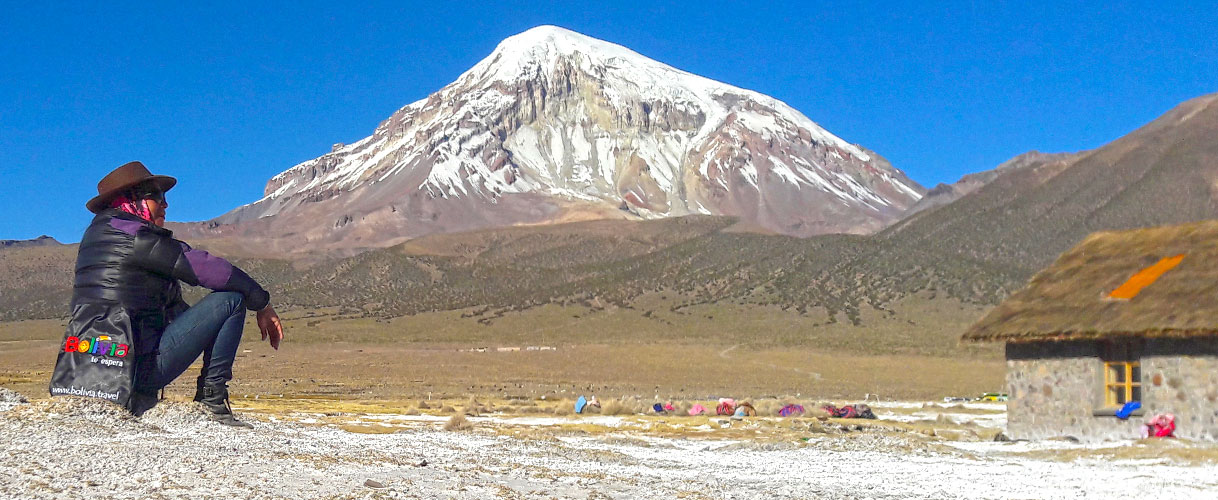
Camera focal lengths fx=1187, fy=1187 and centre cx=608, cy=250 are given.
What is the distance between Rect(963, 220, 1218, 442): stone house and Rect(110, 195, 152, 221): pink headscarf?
49.9 feet

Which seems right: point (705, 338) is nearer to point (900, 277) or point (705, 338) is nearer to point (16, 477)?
point (900, 277)

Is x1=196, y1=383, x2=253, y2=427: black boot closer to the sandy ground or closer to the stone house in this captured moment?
the sandy ground

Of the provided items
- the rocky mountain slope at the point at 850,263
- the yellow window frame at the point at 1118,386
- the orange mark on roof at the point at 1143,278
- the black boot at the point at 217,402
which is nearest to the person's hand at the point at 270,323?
the black boot at the point at 217,402

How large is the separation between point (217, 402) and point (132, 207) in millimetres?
1798

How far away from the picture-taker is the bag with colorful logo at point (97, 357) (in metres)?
8.41

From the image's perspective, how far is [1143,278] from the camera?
20484 millimetres

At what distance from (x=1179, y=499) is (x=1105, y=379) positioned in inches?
370

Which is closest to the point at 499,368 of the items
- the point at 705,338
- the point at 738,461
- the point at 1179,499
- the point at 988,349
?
the point at 705,338

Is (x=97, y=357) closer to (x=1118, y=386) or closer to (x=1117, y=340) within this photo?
(x=1117, y=340)

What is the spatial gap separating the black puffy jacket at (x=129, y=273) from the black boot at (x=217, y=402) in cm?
96

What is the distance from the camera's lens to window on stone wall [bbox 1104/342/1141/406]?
63.2 ft

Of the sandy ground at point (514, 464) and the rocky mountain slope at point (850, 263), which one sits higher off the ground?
the rocky mountain slope at point (850, 263)

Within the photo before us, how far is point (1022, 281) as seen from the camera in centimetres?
7562

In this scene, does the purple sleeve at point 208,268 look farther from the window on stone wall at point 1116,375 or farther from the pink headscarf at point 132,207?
the window on stone wall at point 1116,375
